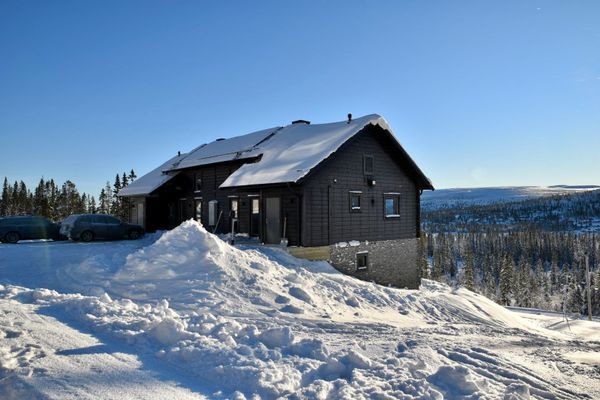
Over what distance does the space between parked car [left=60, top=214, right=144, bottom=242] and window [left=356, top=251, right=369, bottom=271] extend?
13689 mm

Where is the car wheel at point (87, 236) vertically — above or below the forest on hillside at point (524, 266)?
above

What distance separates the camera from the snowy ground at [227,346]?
523 cm

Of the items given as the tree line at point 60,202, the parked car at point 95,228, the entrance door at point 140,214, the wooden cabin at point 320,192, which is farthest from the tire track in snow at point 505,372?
the tree line at point 60,202

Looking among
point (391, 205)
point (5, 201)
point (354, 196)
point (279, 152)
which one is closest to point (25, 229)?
point (279, 152)

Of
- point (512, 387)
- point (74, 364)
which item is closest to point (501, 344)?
point (512, 387)

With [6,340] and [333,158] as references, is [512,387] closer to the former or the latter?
[6,340]

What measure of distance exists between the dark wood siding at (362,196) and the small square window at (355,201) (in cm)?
23

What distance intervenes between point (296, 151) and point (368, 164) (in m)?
4.03

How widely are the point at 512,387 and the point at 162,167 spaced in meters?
28.4

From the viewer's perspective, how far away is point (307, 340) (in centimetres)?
666

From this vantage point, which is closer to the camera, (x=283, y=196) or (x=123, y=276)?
(x=123, y=276)

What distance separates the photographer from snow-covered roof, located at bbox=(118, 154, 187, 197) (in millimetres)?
26456

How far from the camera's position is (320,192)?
18.3 meters

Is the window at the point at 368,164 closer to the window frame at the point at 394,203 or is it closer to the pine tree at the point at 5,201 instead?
the window frame at the point at 394,203
